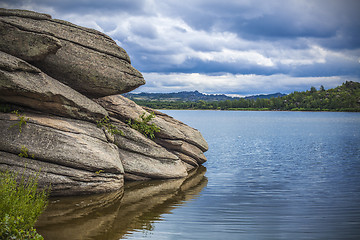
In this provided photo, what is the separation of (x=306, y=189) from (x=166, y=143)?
11.4 m

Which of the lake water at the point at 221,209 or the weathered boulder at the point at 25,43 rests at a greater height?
the weathered boulder at the point at 25,43

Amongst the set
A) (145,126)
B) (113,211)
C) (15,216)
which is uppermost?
(145,126)

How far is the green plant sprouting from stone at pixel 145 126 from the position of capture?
80.8 ft

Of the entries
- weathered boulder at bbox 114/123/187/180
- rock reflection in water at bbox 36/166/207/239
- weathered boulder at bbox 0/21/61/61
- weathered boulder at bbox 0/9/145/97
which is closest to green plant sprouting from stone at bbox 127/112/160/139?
weathered boulder at bbox 114/123/187/180

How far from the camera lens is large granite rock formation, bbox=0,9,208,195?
17344mm

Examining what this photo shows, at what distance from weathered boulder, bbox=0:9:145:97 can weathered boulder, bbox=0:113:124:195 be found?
3.74 meters

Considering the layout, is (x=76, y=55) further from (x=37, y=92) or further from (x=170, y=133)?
(x=170, y=133)

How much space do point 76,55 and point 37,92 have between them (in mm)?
4572

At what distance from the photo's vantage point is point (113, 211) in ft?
51.0

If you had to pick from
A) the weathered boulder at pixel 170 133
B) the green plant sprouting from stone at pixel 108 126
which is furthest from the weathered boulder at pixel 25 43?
the weathered boulder at pixel 170 133

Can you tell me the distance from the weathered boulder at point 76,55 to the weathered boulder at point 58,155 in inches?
147

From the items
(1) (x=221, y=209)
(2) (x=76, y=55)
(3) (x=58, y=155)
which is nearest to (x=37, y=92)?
(3) (x=58, y=155)

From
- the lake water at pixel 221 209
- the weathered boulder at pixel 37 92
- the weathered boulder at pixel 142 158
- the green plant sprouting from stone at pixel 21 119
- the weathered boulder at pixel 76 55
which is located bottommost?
the lake water at pixel 221 209

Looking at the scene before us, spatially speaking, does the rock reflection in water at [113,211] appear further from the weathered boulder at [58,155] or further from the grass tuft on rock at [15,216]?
the grass tuft on rock at [15,216]
